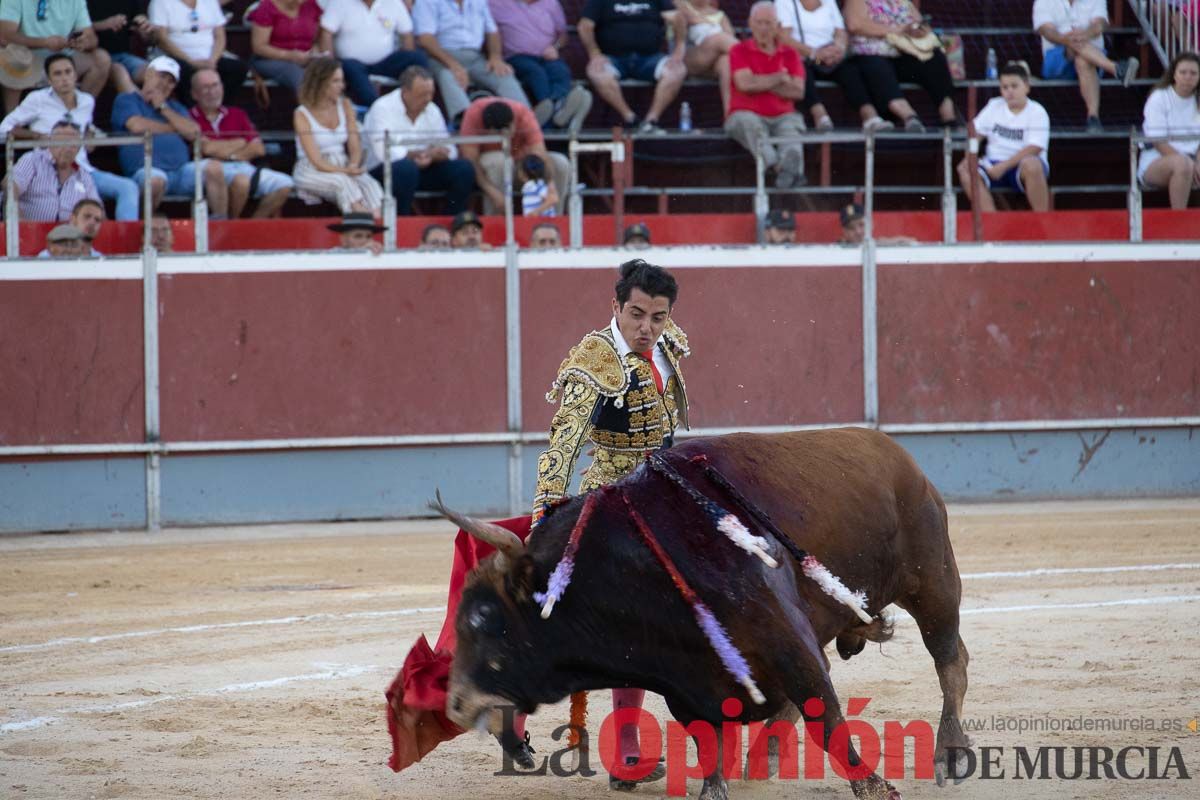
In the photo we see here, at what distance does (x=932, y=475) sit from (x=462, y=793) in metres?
6.14

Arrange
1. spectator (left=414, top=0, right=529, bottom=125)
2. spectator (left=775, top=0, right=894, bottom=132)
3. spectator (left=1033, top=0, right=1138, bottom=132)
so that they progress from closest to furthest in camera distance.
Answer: spectator (left=414, top=0, right=529, bottom=125), spectator (left=775, top=0, right=894, bottom=132), spectator (left=1033, top=0, right=1138, bottom=132)

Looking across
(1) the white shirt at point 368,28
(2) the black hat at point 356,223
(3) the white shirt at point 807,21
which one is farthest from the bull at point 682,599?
(3) the white shirt at point 807,21

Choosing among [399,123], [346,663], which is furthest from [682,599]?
[399,123]

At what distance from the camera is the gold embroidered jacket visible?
12.4ft

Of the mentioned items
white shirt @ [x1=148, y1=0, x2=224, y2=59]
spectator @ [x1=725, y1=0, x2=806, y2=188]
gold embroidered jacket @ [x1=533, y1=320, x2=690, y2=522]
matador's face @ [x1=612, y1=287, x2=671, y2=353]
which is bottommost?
gold embroidered jacket @ [x1=533, y1=320, x2=690, y2=522]

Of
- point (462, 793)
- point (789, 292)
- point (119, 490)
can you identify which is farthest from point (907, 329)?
point (462, 793)

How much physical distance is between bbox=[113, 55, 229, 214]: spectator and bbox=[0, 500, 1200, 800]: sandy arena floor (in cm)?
209

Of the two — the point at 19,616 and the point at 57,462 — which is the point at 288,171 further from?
the point at 19,616

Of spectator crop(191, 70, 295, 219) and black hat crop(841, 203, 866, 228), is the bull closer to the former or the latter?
black hat crop(841, 203, 866, 228)

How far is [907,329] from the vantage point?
968 centimetres

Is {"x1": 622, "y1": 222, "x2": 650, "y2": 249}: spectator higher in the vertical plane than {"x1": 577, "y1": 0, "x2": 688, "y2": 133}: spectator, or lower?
lower

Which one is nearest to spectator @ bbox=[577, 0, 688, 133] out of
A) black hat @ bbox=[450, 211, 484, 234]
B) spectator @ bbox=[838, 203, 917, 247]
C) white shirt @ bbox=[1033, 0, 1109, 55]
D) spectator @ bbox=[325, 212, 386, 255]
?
spectator @ bbox=[838, 203, 917, 247]

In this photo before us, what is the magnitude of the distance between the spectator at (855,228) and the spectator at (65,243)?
4469mm

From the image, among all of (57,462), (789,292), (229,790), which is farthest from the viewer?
(789,292)
